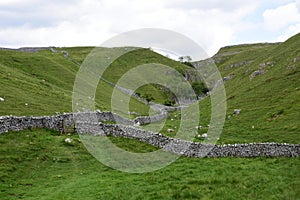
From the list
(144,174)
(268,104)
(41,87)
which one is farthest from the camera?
(41,87)

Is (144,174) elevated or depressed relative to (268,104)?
depressed

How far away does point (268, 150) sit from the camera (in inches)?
1099

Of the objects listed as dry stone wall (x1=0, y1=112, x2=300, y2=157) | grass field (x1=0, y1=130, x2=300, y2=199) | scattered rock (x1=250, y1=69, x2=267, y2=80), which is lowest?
grass field (x1=0, y1=130, x2=300, y2=199)

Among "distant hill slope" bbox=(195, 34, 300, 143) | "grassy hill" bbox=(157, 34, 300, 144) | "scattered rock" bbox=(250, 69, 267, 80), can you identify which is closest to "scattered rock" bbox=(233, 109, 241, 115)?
"distant hill slope" bbox=(195, 34, 300, 143)

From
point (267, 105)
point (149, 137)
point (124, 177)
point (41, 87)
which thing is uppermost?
point (41, 87)

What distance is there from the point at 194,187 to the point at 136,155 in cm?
863

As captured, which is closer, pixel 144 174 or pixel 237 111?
pixel 144 174

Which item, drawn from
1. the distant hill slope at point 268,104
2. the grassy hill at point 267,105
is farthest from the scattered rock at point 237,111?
the grassy hill at point 267,105

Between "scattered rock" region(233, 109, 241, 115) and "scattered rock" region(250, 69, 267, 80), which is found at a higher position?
"scattered rock" region(250, 69, 267, 80)

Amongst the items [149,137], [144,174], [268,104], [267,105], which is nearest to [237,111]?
[267,105]

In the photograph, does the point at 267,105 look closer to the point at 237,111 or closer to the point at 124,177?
the point at 237,111

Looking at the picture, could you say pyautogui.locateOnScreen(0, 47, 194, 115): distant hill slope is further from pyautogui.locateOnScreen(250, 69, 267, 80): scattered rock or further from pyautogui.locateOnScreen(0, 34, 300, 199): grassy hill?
pyautogui.locateOnScreen(250, 69, 267, 80): scattered rock

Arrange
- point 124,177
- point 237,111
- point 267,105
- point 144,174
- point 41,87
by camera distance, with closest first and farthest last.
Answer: point 124,177, point 144,174, point 267,105, point 237,111, point 41,87

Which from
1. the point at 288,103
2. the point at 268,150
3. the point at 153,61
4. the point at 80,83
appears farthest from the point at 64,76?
the point at 153,61
